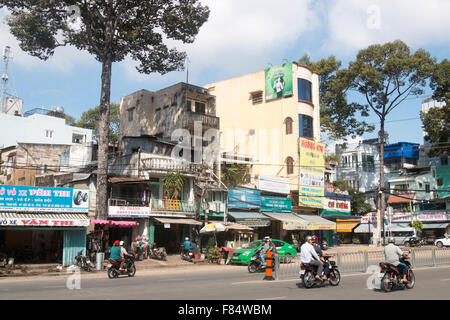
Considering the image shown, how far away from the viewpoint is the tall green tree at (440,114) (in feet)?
146

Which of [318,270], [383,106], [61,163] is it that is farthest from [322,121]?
[318,270]

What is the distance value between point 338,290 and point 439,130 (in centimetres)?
3972

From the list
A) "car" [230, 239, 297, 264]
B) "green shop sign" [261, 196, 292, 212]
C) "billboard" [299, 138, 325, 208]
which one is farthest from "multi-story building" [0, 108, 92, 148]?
"car" [230, 239, 297, 264]

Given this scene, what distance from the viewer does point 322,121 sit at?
4828 cm

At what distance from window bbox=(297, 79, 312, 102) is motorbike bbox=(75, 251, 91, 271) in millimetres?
26227

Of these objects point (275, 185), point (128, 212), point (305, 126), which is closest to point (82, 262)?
point (128, 212)

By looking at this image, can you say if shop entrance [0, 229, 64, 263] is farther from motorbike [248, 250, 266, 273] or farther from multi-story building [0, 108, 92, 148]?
multi-story building [0, 108, 92, 148]

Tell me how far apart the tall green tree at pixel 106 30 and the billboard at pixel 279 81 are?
13.2 metres

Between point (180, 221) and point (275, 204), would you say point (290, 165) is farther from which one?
Answer: point (180, 221)

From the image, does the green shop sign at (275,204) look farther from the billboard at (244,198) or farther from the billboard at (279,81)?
the billboard at (279,81)

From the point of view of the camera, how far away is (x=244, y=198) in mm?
34531

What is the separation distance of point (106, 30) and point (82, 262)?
47.5 feet

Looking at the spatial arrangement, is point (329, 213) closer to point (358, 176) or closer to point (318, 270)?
point (358, 176)

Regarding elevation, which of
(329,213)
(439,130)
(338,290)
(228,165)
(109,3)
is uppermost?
(109,3)
